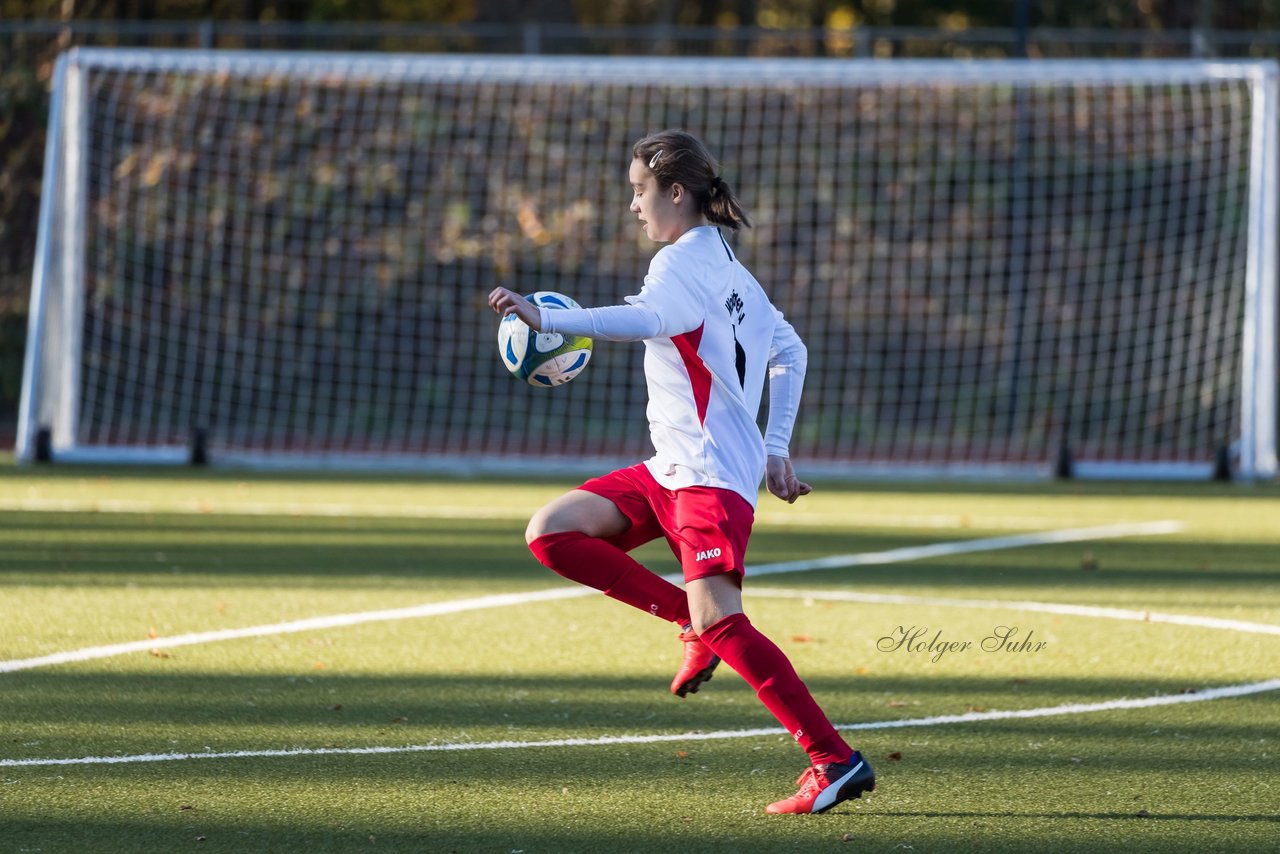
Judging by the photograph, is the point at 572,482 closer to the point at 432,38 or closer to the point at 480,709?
the point at 432,38

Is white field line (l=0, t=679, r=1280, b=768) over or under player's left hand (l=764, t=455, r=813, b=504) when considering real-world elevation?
under

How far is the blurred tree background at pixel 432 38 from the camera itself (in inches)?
574

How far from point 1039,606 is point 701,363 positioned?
11.3 feet

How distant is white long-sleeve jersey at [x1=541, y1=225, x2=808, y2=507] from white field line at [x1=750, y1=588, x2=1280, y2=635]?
3109mm

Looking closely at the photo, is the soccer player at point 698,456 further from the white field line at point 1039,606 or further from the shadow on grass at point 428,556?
the shadow on grass at point 428,556

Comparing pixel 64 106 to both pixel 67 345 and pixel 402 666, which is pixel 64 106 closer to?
pixel 67 345

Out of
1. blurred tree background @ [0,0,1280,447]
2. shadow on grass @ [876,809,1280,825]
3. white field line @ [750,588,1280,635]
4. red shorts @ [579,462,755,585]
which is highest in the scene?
blurred tree background @ [0,0,1280,447]

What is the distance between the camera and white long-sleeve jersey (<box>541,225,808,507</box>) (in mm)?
3896

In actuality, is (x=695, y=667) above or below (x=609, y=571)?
below

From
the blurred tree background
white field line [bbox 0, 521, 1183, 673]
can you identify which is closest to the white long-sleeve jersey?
white field line [bbox 0, 521, 1183, 673]

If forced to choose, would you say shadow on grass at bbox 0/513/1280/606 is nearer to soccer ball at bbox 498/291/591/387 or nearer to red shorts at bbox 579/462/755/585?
soccer ball at bbox 498/291/591/387

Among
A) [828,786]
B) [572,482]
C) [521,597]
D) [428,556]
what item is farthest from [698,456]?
[572,482]

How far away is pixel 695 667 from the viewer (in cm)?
426

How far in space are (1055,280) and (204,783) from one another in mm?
14032
